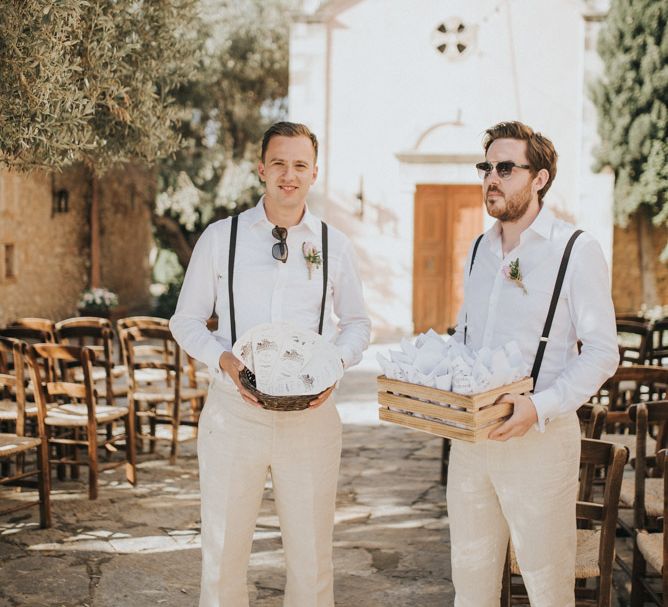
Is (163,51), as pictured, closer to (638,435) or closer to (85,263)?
(638,435)

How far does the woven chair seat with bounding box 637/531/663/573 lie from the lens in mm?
3287

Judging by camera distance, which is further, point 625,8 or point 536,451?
point 625,8

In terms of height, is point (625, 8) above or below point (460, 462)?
above

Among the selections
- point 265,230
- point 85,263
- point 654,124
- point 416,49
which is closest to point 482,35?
point 416,49

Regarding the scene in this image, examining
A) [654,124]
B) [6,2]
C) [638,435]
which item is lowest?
[638,435]

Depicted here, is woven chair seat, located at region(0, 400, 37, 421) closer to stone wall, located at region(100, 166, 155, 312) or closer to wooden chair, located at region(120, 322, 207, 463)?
wooden chair, located at region(120, 322, 207, 463)

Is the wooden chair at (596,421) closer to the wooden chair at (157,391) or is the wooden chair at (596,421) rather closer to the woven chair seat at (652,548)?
the woven chair seat at (652,548)

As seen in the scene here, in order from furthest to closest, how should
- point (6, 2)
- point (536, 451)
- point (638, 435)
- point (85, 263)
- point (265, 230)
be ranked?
point (85, 263), point (6, 2), point (638, 435), point (265, 230), point (536, 451)

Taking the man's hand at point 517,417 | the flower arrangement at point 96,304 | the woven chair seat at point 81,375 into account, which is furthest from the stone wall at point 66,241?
the man's hand at point 517,417

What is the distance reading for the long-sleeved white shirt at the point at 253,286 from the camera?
A: 9.67 feet

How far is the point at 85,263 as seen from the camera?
15836mm

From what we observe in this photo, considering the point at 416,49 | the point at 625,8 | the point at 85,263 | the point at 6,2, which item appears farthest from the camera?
the point at 85,263

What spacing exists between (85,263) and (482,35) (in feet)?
27.0

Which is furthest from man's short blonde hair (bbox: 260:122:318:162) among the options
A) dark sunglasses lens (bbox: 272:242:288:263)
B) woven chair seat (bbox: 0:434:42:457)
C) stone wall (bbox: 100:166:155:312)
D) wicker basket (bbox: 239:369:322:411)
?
stone wall (bbox: 100:166:155:312)
